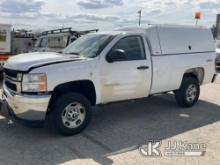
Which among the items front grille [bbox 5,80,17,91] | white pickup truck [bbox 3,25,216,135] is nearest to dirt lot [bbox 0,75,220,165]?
white pickup truck [bbox 3,25,216,135]

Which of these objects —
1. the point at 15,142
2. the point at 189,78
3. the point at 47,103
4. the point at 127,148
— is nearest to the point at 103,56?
the point at 47,103

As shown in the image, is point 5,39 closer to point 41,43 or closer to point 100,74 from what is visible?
point 41,43

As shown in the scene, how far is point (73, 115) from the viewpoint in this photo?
542cm

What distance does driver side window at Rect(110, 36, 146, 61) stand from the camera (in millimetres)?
6113

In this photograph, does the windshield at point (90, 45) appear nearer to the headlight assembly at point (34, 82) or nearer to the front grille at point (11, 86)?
the headlight assembly at point (34, 82)

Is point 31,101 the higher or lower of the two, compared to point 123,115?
higher

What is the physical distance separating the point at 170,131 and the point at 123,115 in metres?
1.38

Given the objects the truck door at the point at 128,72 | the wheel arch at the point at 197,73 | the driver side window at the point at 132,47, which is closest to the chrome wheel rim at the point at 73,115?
the truck door at the point at 128,72

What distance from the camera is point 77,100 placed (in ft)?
17.7

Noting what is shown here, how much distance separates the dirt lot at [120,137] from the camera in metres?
4.54

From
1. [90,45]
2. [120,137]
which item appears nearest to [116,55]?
[90,45]

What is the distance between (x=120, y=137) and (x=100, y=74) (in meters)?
1.21

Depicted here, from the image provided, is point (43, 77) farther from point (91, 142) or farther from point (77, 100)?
point (91, 142)

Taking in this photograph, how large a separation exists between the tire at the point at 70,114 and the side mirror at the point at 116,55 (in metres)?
0.89
